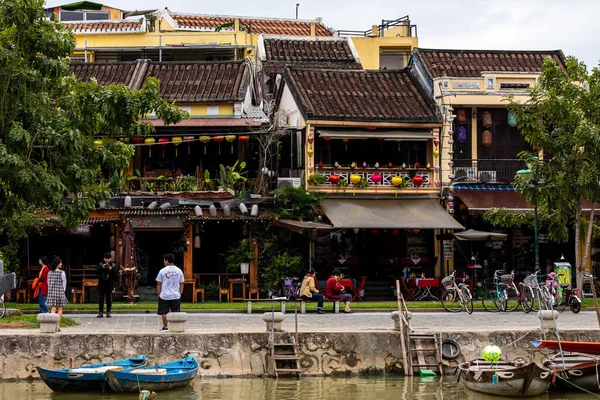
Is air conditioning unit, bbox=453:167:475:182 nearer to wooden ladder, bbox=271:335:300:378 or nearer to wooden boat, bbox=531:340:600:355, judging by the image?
wooden ladder, bbox=271:335:300:378

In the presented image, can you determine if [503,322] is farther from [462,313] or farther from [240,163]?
[240,163]

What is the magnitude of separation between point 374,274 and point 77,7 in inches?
956

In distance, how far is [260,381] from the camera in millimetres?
23000

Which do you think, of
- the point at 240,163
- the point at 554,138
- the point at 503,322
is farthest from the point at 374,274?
the point at 503,322

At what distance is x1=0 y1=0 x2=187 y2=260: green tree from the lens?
2559 cm

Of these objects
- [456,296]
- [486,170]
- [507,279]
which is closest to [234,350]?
[456,296]

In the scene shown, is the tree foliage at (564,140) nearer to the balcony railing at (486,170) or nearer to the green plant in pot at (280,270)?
the balcony railing at (486,170)

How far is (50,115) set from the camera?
26.5 metres

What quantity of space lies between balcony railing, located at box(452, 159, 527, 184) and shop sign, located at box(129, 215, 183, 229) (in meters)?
9.74

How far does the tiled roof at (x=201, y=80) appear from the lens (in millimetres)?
38844

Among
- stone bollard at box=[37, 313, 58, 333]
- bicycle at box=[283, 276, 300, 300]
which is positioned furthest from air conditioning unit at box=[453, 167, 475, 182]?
stone bollard at box=[37, 313, 58, 333]

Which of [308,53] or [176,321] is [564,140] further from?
[308,53]

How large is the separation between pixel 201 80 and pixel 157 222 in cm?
669

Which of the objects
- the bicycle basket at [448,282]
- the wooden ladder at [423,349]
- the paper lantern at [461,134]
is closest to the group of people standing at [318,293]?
the bicycle basket at [448,282]
